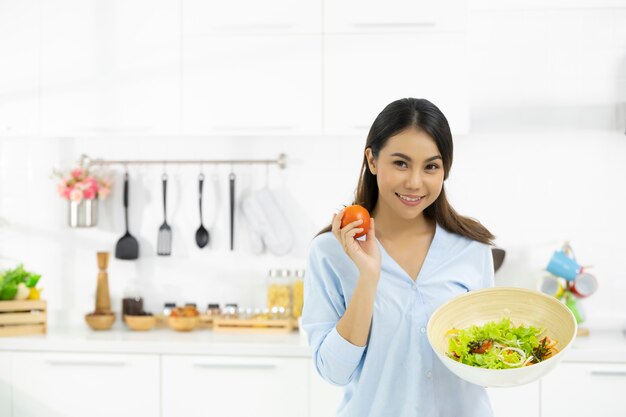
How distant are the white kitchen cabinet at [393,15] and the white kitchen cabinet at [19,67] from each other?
1.31m

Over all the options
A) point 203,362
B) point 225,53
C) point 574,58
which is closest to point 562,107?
point 574,58

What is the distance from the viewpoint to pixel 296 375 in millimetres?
3184

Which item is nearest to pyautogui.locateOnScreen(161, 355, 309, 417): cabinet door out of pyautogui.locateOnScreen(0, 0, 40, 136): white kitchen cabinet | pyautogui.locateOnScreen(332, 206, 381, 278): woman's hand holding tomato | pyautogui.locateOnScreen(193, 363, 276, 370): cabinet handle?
pyautogui.locateOnScreen(193, 363, 276, 370): cabinet handle

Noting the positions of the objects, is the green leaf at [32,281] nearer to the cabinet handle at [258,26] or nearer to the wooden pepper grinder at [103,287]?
the wooden pepper grinder at [103,287]

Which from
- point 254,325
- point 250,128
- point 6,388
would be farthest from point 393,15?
point 6,388

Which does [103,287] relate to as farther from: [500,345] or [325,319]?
[500,345]

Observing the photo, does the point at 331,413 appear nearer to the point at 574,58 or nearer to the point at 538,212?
the point at 538,212

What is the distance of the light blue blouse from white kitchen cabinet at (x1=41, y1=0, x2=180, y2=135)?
189cm

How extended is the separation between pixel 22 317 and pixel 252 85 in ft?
4.59

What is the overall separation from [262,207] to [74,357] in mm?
1062

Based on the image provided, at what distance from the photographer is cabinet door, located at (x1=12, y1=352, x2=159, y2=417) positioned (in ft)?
10.7

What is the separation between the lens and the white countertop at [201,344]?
3.14 m

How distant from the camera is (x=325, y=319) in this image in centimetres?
174

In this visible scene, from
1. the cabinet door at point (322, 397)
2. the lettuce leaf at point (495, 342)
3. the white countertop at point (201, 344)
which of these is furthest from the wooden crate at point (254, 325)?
the lettuce leaf at point (495, 342)
